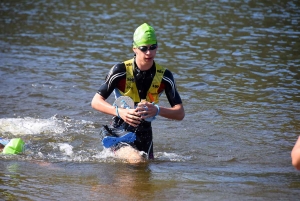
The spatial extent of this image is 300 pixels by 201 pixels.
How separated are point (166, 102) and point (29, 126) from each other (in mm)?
3099

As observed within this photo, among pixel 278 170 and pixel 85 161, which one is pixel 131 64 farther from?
pixel 278 170

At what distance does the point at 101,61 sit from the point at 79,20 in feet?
23.5

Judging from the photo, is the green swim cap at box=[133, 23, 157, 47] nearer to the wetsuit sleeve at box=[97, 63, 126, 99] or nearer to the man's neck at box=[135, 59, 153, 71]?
the man's neck at box=[135, 59, 153, 71]

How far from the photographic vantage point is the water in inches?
272

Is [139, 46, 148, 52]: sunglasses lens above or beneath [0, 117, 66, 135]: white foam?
above

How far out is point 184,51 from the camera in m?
17.3

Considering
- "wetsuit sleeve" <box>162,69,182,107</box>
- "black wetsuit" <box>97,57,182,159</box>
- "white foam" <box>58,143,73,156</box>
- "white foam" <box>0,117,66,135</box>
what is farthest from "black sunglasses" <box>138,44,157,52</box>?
"white foam" <box>0,117,66,135</box>

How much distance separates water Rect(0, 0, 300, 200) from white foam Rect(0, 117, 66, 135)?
0.02 meters

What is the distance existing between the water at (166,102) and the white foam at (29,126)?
20 mm

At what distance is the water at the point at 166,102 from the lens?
22.6 feet

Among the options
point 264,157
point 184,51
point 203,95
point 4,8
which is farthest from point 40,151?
point 4,8

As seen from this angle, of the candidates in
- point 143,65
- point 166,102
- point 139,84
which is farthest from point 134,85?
point 166,102

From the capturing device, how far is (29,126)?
34.0ft

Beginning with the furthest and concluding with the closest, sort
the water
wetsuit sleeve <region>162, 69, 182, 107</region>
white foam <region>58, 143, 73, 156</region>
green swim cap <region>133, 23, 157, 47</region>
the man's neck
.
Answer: white foam <region>58, 143, 73, 156</region> < wetsuit sleeve <region>162, 69, 182, 107</region> < the man's neck < green swim cap <region>133, 23, 157, 47</region> < the water
